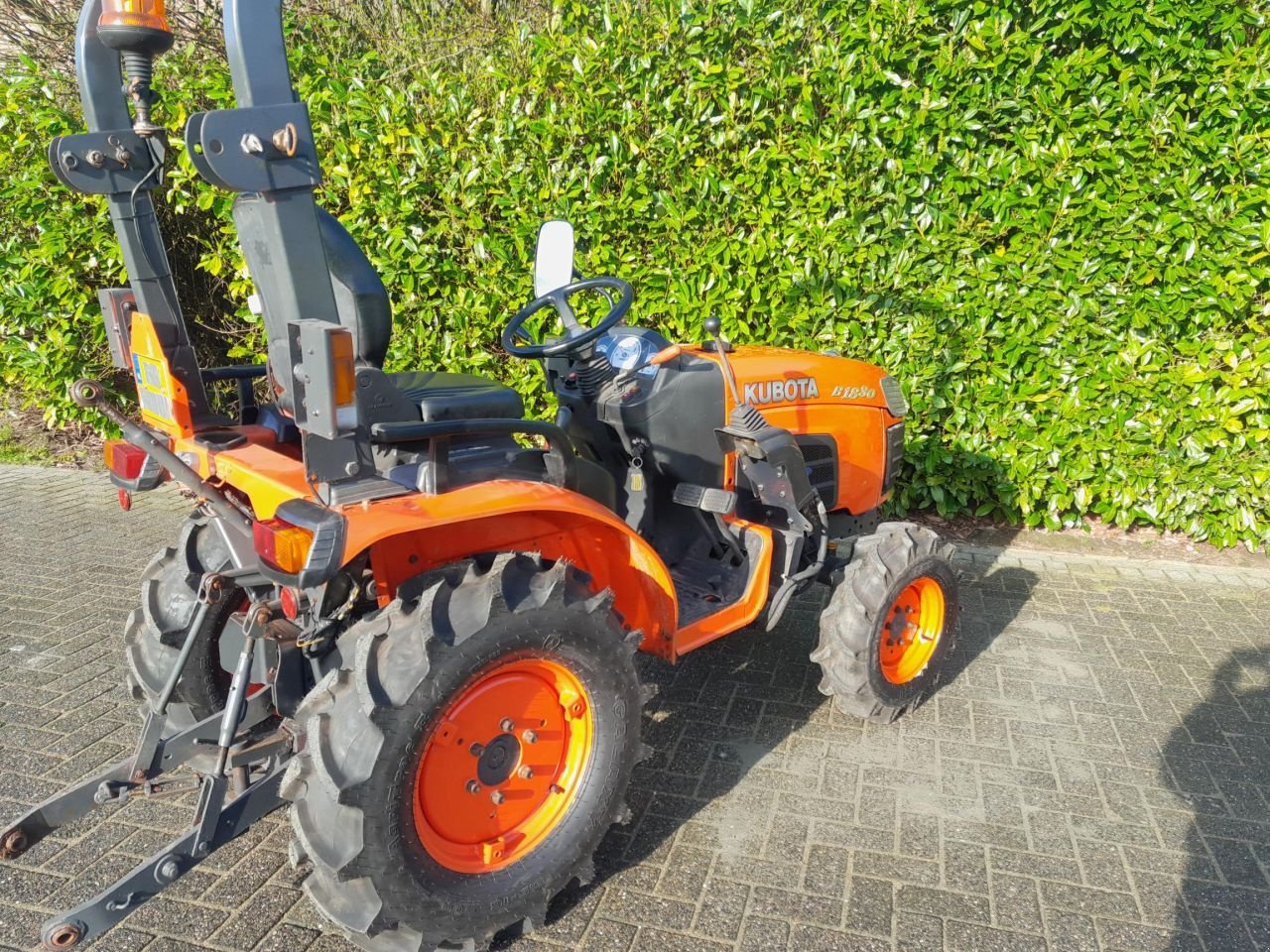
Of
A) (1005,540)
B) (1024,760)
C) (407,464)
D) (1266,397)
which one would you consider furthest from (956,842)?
(1266,397)

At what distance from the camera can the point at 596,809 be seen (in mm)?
2350

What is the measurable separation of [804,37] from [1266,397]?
309 cm

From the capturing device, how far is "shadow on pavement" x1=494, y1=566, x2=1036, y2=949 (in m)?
2.48

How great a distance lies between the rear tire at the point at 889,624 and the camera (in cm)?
310

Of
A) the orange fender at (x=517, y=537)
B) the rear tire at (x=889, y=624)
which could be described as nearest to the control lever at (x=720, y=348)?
the orange fender at (x=517, y=537)

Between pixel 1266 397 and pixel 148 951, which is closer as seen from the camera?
pixel 148 951

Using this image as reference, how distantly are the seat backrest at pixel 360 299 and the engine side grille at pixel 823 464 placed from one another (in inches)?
63.0

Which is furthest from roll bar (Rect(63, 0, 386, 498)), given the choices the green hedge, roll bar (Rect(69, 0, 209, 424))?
the green hedge

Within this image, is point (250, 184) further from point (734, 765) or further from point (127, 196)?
point (734, 765)

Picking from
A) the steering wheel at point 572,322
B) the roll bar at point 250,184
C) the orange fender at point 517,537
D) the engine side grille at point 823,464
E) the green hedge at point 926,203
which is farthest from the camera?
the green hedge at point 926,203

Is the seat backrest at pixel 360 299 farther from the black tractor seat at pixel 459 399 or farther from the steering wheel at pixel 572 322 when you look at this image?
the steering wheel at pixel 572 322

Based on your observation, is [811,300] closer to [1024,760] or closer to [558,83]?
[558,83]

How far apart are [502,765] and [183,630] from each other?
116 cm

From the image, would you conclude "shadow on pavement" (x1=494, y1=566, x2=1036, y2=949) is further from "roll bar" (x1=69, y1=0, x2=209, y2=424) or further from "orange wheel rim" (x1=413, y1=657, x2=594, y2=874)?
"roll bar" (x1=69, y1=0, x2=209, y2=424)
